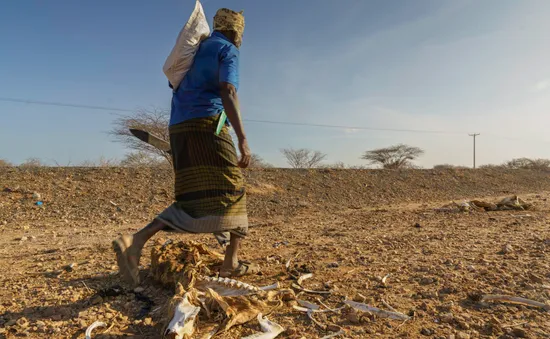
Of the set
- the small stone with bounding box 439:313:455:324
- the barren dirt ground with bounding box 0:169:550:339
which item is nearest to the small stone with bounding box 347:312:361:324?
the barren dirt ground with bounding box 0:169:550:339

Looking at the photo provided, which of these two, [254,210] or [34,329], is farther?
[254,210]

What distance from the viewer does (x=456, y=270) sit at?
2533mm

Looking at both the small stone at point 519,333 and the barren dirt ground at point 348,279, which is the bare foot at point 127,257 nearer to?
the barren dirt ground at point 348,279

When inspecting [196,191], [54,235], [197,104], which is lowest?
[54,235]

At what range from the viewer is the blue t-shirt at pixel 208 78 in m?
2.24

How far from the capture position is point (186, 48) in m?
2.30

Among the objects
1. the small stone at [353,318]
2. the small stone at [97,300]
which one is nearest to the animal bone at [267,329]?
the small stone at [353,318]

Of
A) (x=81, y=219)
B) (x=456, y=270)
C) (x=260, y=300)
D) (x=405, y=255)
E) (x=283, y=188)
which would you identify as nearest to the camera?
(x=260, y=300)

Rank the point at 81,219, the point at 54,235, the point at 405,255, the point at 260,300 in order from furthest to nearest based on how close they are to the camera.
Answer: the point at 81,219, the point at 54,235, the point at 405,255, the point at 260,300

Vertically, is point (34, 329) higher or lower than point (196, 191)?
lower

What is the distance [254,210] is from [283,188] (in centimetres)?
198

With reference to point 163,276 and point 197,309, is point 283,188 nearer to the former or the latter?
point 163,276

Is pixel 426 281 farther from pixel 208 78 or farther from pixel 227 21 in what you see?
pixel 227 21

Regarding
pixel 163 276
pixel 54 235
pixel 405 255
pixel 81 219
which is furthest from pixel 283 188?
pixel 163 276
